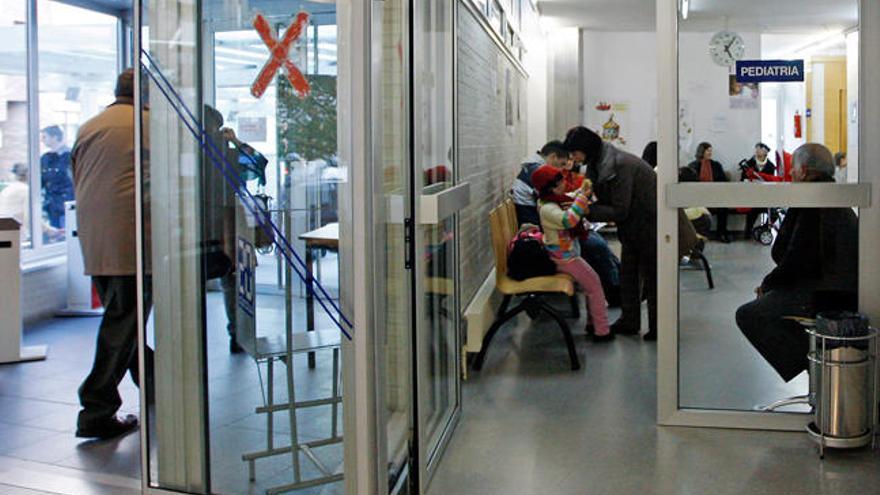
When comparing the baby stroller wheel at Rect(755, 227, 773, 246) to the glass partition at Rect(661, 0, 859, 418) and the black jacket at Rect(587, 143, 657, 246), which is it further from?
the black jacket at Rect(587, 143, 657, 246)

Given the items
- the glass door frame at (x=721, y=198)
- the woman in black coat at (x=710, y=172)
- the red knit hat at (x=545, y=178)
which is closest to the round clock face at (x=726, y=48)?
the glass door frame at (x=721, y=198)

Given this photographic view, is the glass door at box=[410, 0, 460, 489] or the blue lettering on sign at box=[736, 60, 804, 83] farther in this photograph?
the blue lettering on sign at box=[736, 60, 804, 83]

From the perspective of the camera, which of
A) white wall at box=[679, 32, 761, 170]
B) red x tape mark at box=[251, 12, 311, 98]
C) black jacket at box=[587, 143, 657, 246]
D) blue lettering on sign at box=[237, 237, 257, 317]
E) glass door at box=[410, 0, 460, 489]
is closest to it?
red x tape mark at box=[251, 12, 311, 98]

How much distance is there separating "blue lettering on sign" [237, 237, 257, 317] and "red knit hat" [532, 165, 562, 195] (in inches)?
123

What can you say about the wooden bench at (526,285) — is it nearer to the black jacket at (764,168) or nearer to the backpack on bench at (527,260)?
the backpack on bench at (527,260)

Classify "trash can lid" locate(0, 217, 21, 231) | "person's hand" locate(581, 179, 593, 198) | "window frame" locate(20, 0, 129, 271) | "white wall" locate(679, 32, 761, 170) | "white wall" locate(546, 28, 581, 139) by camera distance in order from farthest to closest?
"white wall" locate(546, 28, 581, 139), "window frame" locate(20, 0, 129, 271), "person's hand" locate(581, 179, 593, 198), "trash can lid" locate(0, 217, 21, 231), "white wall" locate(679, 32, 761, 170)

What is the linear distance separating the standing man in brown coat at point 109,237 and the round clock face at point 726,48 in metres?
2.69

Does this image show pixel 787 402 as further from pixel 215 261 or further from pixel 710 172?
pixel 215 261

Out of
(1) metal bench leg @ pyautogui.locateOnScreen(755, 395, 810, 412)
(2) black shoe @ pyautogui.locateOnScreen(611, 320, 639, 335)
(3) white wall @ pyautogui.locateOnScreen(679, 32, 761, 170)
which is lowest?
(1) metal bench leg @ pyautogui.locateOnScreen(755, 395, 810, 412)

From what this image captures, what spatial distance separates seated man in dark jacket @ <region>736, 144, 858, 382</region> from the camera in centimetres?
461

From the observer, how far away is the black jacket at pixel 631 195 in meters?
6.68

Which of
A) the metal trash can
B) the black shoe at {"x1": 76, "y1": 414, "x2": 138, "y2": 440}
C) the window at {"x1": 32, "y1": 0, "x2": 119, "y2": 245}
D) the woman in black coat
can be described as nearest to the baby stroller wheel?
the woman in black coat

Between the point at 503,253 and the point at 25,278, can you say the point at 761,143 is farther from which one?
the point at 25,278

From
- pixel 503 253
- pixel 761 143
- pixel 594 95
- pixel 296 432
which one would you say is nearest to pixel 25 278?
pixel 503 253
